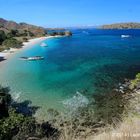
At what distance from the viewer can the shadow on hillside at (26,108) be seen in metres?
22.9

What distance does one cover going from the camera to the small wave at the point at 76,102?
24.4m

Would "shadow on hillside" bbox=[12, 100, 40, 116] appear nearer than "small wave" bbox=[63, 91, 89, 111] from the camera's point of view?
Yes

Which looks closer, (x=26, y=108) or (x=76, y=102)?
(x=26, y=108)

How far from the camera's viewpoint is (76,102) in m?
25.9

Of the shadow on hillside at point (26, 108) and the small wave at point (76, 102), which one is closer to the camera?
the shadow on hillside at point (26, 108)

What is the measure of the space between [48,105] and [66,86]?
7.90 metres

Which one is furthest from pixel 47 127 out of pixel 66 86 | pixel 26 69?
pixel 26 69

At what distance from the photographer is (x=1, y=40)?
8862 centimetres

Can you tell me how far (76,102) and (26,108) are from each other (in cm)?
462

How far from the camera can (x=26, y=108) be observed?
961 inches

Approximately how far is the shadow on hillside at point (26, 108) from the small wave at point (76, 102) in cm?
279

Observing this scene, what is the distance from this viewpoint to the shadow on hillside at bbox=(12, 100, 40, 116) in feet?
75.3

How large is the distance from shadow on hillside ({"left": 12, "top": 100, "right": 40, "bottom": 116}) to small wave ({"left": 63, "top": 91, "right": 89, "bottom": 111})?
279cm

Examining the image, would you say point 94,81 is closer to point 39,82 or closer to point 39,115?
point 39,82
